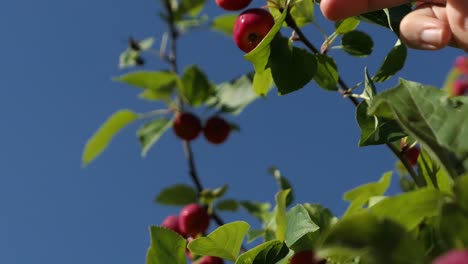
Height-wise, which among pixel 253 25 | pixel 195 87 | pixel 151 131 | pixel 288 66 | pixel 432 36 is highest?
pixel 195 87

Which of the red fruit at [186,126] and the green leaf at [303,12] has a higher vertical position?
the red fruit at [186,126]

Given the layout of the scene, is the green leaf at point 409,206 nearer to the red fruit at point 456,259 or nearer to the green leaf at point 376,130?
the red fruit at point 456,259

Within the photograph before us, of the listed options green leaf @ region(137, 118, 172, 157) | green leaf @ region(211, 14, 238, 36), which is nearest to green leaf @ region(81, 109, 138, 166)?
green leaf @ region(137, 118, 172, 157)

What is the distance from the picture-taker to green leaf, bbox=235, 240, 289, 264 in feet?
3.38

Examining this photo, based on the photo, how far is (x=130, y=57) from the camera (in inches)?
140

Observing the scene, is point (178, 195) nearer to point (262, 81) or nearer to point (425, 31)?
point (262, 81)

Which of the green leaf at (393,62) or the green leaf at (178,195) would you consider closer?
→ the green leaf at (393,62)

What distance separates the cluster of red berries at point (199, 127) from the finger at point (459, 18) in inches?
76.5

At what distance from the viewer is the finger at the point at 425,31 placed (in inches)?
42.4

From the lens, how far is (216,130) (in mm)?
3043

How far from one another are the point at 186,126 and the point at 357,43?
1408 mm

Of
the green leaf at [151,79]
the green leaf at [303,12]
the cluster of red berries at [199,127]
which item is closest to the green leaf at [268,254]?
the green leaf at [303,12]

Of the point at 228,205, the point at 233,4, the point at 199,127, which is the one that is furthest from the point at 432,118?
the point at 199,127

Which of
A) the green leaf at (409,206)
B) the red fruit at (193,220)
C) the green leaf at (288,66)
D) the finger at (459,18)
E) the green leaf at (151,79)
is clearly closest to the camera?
the green leaf at (409,206)
